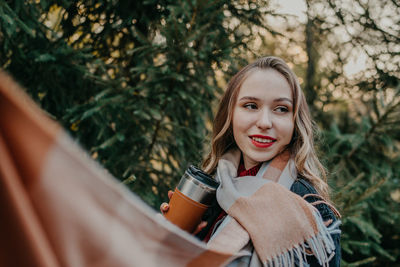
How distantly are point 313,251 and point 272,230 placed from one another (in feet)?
0.63

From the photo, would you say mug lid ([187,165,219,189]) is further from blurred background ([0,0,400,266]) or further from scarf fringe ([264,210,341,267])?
blurred background ([0,0,400,266])

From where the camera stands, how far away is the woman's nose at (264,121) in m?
1.72

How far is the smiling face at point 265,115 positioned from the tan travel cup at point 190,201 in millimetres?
345

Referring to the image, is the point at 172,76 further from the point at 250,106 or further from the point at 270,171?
the point at 270,171

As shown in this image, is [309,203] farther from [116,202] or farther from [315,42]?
[315,42]

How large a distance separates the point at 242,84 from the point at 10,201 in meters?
1.53

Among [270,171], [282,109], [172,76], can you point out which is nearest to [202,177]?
[270,171]

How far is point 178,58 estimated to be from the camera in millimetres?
2857

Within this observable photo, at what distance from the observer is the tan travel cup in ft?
5.49

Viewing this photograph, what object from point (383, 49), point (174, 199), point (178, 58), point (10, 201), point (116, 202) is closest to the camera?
point (10, 201)

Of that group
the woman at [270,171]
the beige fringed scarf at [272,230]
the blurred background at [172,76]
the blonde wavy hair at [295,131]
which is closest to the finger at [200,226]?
the woman at [270,171]

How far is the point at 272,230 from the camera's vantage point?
1426 mm

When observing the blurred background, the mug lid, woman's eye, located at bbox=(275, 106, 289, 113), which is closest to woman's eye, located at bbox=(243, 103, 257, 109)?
woman's eye, located at bbox=(275, 106, 289, 113)

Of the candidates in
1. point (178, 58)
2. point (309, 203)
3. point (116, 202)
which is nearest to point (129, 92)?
point (178, 58)
